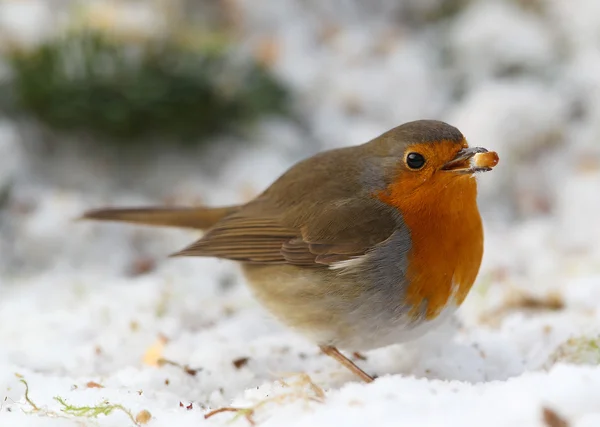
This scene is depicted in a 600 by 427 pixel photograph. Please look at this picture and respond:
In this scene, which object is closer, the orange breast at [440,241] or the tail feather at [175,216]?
the orange breast at [440,241]

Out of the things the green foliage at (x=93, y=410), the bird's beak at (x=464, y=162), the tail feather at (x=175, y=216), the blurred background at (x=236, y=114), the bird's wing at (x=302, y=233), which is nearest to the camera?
the green foliage at (x=93, y=410)

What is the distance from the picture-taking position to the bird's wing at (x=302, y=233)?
8.68 ft

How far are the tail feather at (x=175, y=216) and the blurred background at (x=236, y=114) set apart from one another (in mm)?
698

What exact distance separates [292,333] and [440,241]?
3.04 feet

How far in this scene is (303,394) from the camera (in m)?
2.03

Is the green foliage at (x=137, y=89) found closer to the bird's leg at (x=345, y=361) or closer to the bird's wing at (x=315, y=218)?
the bird's wing at (x=315, y=218)

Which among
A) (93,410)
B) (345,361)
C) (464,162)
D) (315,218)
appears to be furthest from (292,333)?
(93,410)

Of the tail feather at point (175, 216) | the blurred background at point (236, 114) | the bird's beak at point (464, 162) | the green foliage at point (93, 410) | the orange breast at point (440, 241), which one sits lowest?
the green foliage at point (93, 410)

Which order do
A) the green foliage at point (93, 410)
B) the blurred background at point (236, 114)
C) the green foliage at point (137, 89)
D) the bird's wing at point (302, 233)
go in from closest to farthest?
the green foliage at point (93, 410), the bird's wing at point (302, 233), the blurred background at point (236, 114), the green foliage at point (137, 89)

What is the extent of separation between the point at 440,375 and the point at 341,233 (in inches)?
24.0

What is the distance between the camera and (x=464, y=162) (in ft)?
8.25

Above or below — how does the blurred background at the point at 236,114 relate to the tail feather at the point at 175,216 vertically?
above

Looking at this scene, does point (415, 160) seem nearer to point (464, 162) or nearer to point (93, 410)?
point (464, 162)

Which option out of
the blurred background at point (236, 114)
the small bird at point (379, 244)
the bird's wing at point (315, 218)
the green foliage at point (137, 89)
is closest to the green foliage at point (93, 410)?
the small bird at point (379, 244)
